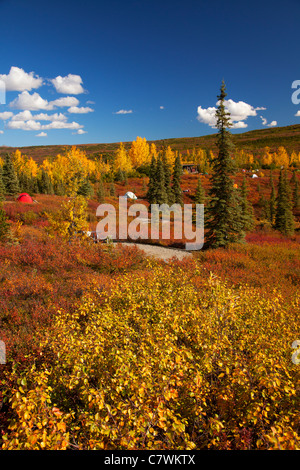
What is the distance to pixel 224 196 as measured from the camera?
1730cm

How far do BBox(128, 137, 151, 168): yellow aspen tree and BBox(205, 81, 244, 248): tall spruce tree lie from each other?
2239 inches

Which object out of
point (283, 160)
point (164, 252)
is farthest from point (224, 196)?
point (283, 160)

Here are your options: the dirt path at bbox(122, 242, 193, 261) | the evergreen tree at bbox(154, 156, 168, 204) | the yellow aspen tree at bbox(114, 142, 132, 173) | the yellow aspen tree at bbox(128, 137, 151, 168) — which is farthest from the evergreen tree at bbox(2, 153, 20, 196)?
the dirt path at bbox(122, 242, 193, 261)

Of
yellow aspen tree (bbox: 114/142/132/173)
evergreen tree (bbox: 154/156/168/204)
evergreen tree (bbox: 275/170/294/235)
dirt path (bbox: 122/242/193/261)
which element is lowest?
dirt path (bbox: 122/242/193/261)

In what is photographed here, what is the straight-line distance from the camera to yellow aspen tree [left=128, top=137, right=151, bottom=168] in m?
69.9

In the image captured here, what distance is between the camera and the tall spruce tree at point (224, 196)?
1672 cm

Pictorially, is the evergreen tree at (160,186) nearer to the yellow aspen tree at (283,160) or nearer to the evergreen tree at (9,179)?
the evergreen tree at (9,179)

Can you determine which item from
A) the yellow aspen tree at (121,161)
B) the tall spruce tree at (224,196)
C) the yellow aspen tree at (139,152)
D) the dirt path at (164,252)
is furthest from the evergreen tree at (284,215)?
the yellow aspen tree at (139,152)

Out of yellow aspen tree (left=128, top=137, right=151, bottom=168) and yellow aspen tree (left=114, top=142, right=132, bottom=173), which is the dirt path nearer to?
yellow aspen tree (left=114, top=142, right=132, bottom=173)

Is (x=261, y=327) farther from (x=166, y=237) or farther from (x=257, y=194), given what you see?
(x=257, y=194)

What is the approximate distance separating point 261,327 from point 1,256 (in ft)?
37.3

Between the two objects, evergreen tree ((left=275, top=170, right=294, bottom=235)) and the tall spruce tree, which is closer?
the tall spruce tree

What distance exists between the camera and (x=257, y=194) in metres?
57.9

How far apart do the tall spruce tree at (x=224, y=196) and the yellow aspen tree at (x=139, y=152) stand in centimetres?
5688
